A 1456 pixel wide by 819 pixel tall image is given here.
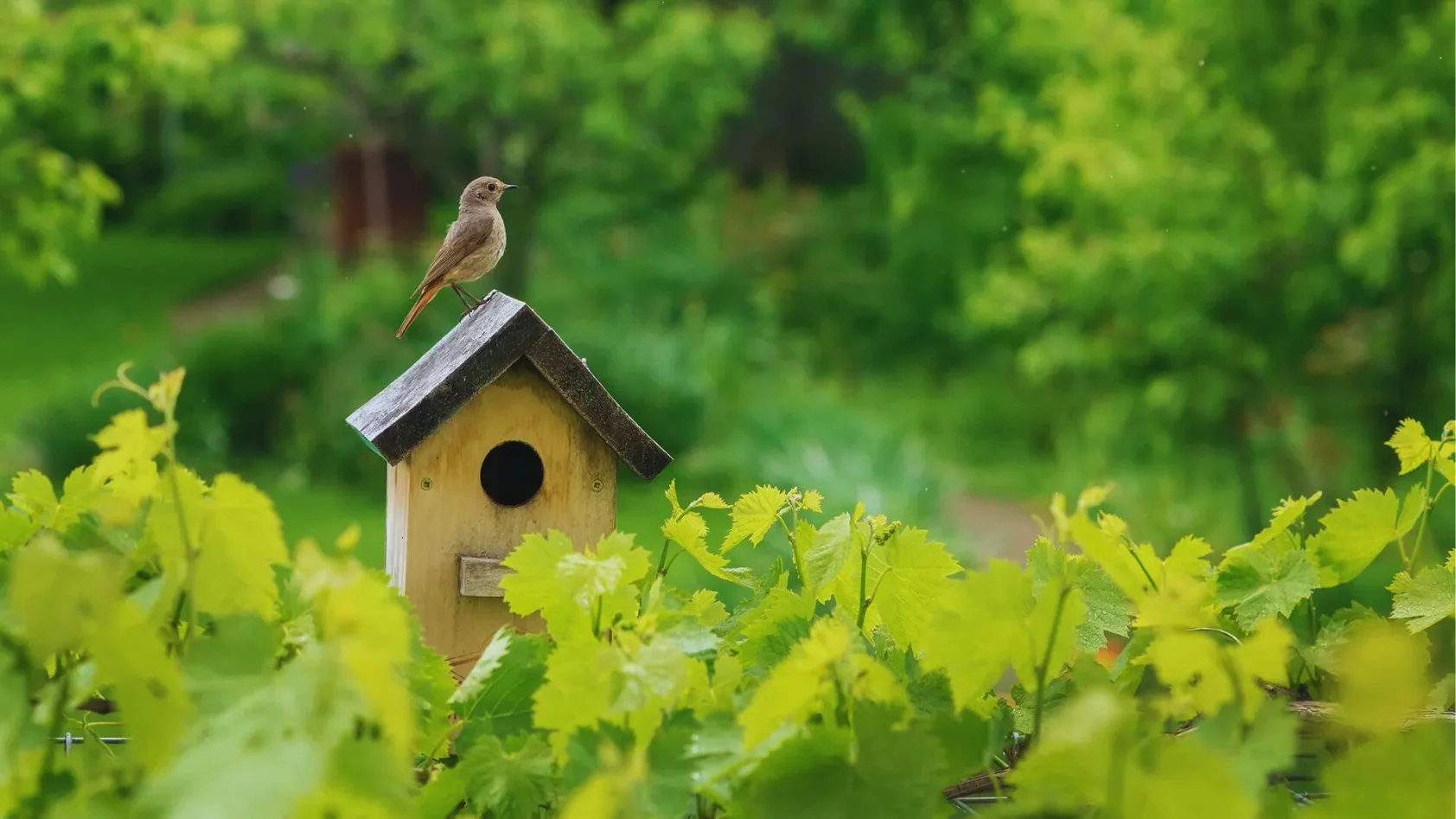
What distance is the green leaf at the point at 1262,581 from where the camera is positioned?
53.9 inches

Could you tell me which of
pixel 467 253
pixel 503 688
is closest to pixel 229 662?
pixel 503 688

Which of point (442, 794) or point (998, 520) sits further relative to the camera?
point (998, 520)

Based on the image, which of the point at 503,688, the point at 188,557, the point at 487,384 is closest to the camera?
the point at 188,557

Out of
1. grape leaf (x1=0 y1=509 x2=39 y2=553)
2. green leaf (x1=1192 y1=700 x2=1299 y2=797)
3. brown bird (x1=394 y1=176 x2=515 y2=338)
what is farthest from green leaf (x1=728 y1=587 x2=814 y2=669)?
brown bird (x1=394 y1=176 x2=515 y2=338)

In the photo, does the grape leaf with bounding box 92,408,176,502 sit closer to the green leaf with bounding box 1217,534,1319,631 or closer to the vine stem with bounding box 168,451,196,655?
the vine stem with bounding box 168,451,196,655

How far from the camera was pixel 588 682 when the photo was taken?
102 centimetres

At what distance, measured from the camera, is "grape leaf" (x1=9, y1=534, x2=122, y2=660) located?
32.4 inches

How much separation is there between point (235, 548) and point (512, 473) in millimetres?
1104

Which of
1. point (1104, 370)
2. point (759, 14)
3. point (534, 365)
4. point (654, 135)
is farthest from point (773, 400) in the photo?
point (534, 365)

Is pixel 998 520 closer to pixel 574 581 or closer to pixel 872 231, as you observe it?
pixel 872 231

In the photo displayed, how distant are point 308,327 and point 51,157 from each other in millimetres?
4572

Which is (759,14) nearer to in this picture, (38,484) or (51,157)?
(51,157)

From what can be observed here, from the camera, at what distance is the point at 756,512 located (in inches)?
55.0

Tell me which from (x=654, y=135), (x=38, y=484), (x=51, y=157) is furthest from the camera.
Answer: (x=654, y=135)
